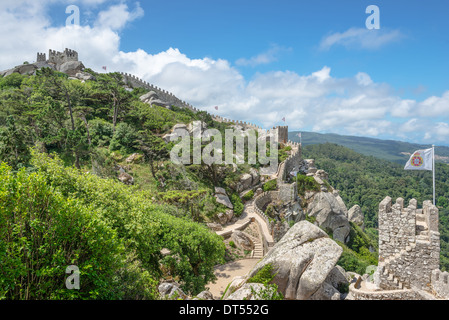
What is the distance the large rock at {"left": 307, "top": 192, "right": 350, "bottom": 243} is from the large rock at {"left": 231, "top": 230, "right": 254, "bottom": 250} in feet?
56.6

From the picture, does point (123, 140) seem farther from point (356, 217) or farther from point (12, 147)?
point (356, 217)

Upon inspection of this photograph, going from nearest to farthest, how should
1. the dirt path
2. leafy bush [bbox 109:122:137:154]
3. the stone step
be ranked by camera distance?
the stone step → the dirt path → leafy bush [bbox 109:122:137:154]

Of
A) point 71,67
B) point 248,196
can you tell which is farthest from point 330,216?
point 71,67

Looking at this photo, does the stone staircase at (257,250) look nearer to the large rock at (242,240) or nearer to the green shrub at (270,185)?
the large rock at (242,240)

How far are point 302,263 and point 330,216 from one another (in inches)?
1314

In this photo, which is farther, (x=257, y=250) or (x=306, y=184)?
(x=306, y=184)

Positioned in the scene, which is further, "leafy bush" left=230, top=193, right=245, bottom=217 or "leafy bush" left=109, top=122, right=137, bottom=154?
"leafy bush" left=109, top=122, right=137, bottom=154

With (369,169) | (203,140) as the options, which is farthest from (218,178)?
(369,169)

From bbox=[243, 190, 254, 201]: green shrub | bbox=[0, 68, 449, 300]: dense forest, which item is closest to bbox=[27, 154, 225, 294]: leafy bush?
bbox=[0, 68, 449, 300]: dense forest

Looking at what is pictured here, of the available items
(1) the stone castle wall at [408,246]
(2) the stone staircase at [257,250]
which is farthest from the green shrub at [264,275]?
(2) the stone staircase at [257,250]

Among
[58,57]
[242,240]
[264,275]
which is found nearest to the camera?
[264,275]

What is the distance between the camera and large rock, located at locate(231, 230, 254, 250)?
2895 centimetres

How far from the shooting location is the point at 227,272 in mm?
23484

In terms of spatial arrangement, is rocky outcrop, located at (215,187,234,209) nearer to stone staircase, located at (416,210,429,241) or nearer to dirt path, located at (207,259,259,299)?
dirt path, located at (207,259,259,299)
